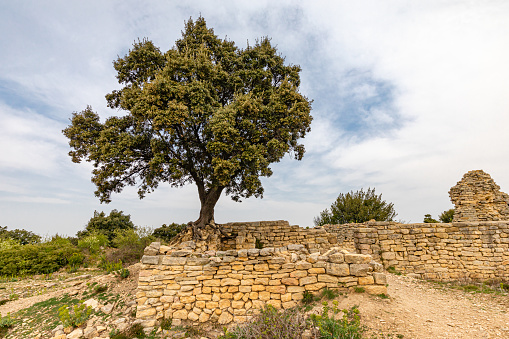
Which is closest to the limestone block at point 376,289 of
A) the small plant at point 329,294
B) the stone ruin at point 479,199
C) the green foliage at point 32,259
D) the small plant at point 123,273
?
the small plant at point 329,294

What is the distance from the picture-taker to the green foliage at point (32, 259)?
473 inches

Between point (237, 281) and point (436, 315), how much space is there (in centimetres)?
479

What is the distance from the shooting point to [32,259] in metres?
12.4

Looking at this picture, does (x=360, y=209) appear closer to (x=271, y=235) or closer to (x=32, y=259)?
(x=271, y=235)

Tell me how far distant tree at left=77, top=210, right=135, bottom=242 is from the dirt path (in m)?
20.3

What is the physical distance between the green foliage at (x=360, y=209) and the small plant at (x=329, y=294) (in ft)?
49.8

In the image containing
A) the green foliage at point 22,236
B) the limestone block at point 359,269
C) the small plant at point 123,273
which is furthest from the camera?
the green foliage at point 22,236

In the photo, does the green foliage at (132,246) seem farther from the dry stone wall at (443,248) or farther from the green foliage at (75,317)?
the dry stone wall at (443,248)

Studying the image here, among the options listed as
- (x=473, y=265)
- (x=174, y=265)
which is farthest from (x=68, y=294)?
(x=473, y=265)

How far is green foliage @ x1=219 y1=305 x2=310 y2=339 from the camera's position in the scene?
4.70 meters

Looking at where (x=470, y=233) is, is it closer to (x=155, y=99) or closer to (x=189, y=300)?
(x=189, y=300)

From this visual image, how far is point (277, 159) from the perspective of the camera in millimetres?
12109

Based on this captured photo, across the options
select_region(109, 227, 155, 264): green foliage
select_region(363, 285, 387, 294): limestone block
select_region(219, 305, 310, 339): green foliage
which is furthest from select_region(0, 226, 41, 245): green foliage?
select_region(363, 285, 387, 294): limestone block

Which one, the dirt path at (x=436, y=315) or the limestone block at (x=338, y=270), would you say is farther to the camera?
the limestone block at (x=338, y=270)
